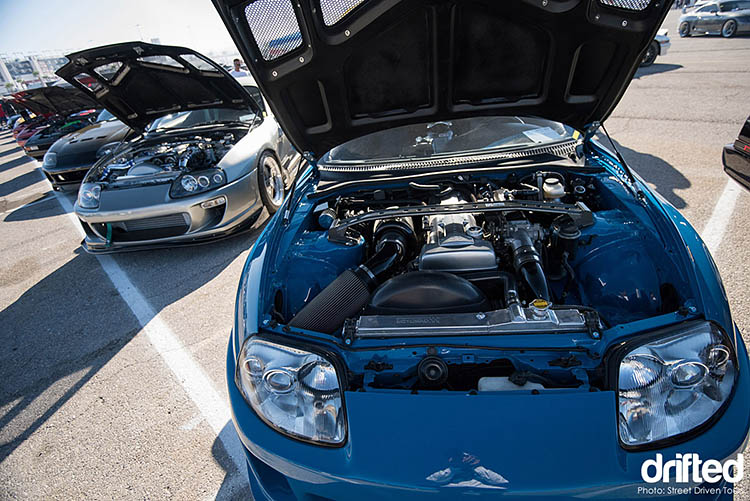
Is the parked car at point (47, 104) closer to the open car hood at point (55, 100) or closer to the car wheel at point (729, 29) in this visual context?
the open car hood at point (55, 100)

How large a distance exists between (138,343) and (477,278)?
8.00ft

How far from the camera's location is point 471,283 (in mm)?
1618

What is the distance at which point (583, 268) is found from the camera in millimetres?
1790

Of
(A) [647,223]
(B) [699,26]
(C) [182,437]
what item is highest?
(A) [647,223]

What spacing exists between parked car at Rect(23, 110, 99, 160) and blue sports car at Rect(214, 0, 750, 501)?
27.4ft

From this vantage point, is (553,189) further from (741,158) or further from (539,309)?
(741,158)

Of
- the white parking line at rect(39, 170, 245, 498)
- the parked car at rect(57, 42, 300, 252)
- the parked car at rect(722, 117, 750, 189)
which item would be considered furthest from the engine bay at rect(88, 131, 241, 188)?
the parked car at rect(722, 117, 750, 189)

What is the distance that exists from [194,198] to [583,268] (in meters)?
3.15

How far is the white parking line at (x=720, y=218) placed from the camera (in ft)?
9.77

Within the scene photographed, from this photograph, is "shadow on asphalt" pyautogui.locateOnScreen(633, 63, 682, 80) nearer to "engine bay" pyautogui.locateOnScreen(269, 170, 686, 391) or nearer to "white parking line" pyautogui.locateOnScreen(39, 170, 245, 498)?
"engine bay" pyautogui.locateOnScreen(269, 170, 686, 391)

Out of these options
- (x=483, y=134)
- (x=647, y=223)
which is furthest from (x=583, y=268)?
(x=483, y=134)

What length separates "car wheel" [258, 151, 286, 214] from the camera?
410 cm

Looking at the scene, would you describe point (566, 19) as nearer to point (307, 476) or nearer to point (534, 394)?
point (534, 394)

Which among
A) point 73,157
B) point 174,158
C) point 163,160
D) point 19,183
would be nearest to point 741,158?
point 174,158
